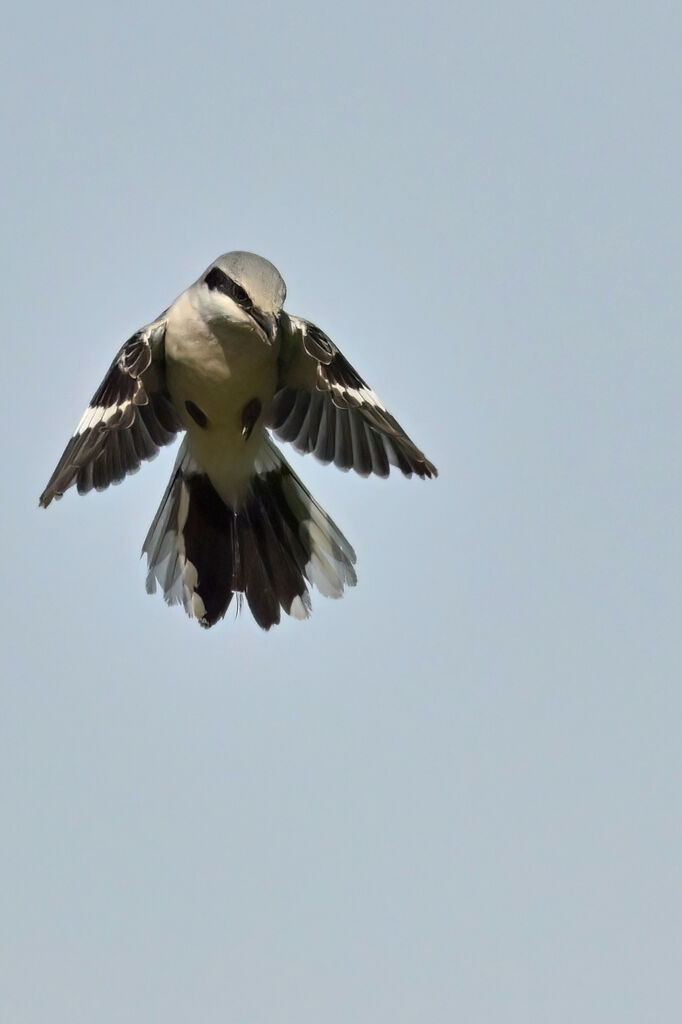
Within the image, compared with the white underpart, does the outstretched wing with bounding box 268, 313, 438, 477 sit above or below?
above

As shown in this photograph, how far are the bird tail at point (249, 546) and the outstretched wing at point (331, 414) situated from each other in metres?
0.28

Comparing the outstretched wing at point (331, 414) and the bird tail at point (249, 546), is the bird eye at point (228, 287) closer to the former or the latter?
the outstretched wing at point (331, 414)

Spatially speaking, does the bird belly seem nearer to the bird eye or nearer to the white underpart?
the white underpart

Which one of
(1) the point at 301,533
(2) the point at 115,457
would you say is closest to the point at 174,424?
(2) the point at 115,457

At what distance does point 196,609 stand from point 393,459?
54.3 inches

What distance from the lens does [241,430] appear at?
32.6 ft

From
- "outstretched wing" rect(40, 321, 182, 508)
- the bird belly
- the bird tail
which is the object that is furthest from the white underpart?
the bird tail

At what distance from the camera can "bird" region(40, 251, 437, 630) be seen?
29.7 ft

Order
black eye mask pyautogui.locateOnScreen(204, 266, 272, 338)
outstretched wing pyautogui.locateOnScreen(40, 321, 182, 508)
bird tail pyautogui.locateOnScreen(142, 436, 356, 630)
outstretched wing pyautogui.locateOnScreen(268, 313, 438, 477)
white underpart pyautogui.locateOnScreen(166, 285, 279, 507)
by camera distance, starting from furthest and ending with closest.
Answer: bird tail pyautogui.locateOnScreen(142, 436, 356, 630), outstretched wing pyautogui.locateOnScreen(268, 313, 438, 477), white underpart pyautogui.locateOnScreen(166, 285, 279, 507), outstretched wing pyautogui.locateOnScreen(40, 321, 182, 508), black eye mask pyautogui.locateOnScreen(204, 266, 272, 338)

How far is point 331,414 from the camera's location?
33.5ft

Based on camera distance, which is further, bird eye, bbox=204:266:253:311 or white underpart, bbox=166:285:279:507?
white underpart, bbox=166:285:279:507

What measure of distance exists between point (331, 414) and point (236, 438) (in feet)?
1.85

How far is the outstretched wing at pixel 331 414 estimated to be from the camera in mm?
9477

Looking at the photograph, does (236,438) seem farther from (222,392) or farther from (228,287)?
(228,287)
